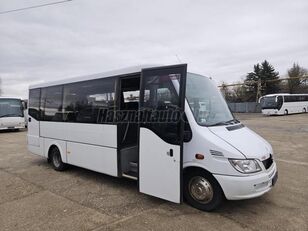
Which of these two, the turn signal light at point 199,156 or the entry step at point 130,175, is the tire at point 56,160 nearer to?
the entry step at point 130,175

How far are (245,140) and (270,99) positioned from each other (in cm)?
3430

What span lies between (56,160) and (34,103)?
203 centimetres

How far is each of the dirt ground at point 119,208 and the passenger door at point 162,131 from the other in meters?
0.40

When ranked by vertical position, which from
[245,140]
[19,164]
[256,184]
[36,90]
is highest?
[36,90]

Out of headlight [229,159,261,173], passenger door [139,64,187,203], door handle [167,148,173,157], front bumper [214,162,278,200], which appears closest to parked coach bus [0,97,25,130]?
passenger door [139,64,187,203]

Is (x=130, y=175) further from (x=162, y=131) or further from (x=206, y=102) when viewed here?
(x=206, y=102)

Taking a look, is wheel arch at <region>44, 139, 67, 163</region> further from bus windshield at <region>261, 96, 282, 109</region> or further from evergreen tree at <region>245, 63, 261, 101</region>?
evergreen tree at <region>245, 63, 261, 101</region>

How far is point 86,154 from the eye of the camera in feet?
21.1

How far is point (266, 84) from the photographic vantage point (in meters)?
58.6

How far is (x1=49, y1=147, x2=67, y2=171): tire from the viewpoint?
24.6 ft

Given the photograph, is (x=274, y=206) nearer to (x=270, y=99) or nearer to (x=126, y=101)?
(x=126, y=101)

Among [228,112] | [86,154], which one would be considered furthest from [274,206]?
[86,154]

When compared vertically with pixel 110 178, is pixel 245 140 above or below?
above

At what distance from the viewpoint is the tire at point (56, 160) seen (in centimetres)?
750
